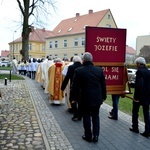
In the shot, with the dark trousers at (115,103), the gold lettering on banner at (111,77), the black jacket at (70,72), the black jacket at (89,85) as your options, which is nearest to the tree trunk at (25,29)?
the black jacket at (70,72)

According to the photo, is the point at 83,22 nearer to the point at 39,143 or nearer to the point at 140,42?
the point at 140,42

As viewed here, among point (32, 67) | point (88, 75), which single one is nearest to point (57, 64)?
point (88, 75)

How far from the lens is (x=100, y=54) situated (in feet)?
22.9

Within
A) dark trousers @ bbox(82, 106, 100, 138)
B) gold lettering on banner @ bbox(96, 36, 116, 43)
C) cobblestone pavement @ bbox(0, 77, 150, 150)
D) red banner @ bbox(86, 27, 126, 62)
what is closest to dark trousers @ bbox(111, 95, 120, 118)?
cobblestone pavement @ bbox(0, 77, 150, 150)

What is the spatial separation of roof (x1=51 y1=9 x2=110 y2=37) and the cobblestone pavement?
4712 centimetres

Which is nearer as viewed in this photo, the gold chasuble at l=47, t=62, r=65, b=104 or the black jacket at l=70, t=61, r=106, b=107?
the black jacket at l=70, t=61, r=106, b=107

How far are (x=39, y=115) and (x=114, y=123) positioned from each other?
2.30m

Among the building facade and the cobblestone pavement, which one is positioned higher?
the building facade

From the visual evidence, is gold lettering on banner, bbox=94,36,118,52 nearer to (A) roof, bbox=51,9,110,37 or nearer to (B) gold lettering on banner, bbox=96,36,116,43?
(B) gold lettering on banner, bbox=96,36,116,43

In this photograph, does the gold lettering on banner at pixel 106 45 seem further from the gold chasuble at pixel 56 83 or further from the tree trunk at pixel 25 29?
the tree trunk at pixel 25 29

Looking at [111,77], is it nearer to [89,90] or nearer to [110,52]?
[110,52]

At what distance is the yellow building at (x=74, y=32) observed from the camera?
55.7m

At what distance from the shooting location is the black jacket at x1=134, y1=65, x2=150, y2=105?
633cm

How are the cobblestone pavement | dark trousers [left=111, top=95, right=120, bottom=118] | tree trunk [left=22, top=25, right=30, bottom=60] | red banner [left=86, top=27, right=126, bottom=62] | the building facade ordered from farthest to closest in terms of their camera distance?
1. the building facade
2. tree trunk [left=22, top=25, right=30, bottom=60]
3. dark trousers [left=111, top=95, right=120, bottom=118]
4. red banner [left=86, top=27, right=126, bottom=62]
5. the cobblestone pavement
